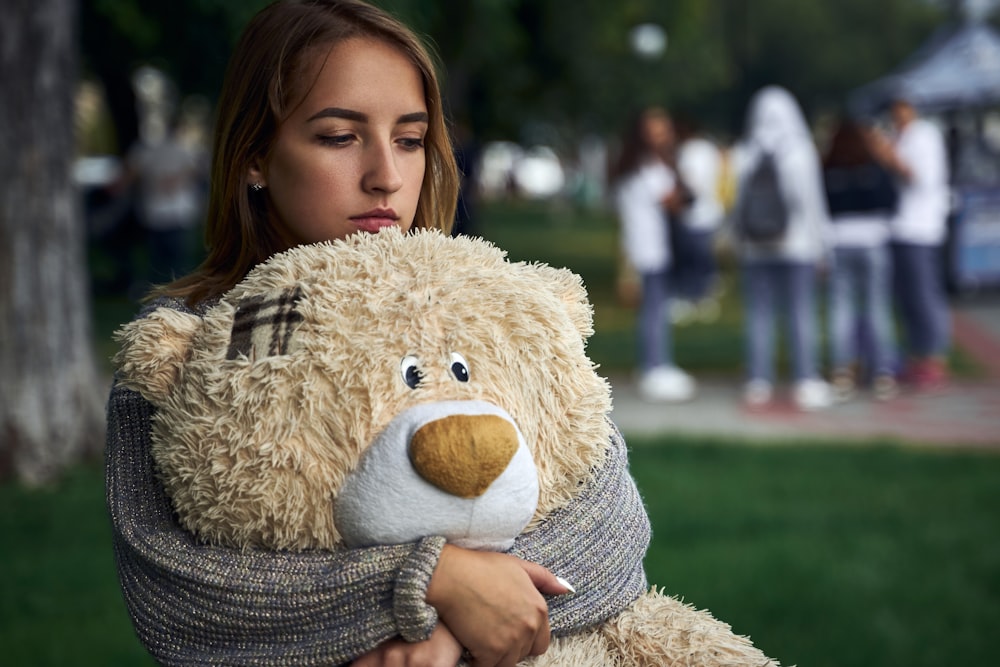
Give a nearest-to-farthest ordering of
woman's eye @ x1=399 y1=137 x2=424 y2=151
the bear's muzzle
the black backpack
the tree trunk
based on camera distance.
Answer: the bear's muzzle
woman's eye @ x1=399 y1=137 x2=424 y2=151
the tree trunk
the black backpack

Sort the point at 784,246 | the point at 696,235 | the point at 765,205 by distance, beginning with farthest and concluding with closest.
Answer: the point at 696,235 < the point at 784,246 < the point at 765,205

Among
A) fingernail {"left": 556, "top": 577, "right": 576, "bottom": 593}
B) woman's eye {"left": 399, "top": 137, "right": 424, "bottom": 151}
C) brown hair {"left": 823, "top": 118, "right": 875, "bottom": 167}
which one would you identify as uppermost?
brown hair {"left": 823, "top": 118, "right": 875, "bottom": 167}

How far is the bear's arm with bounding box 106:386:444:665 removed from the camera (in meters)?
1.62

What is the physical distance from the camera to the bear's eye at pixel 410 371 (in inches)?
63.4

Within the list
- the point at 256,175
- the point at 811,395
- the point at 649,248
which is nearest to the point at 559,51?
the point at 649,248

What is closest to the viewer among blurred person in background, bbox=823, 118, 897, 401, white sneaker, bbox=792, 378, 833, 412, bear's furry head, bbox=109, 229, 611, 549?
bear's furry head, bbox=109, 229, 611, 549

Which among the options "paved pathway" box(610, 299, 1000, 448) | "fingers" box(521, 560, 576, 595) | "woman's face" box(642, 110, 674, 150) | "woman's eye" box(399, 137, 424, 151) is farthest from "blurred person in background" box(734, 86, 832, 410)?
"fingers" box(521, 560, 576, 595)

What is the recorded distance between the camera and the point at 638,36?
69.3 ft

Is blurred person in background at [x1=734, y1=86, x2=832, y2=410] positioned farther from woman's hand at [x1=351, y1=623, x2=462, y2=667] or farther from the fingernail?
woman's hand at [x1=351, y1=623, x2=462, y2=667]

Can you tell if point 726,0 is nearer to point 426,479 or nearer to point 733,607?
point 733,607

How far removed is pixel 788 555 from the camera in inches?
206

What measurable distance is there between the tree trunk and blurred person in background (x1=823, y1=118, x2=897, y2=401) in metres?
5.28

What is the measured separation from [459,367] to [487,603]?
0.31m

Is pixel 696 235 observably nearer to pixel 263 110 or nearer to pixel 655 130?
pixel 655 130
